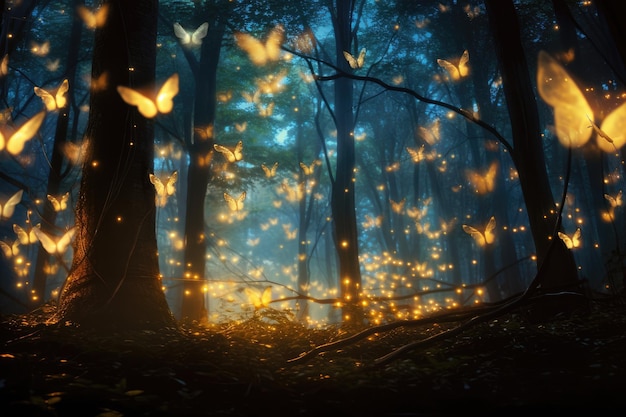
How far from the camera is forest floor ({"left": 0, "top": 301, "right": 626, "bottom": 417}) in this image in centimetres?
246

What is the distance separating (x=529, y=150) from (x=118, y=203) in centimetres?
562

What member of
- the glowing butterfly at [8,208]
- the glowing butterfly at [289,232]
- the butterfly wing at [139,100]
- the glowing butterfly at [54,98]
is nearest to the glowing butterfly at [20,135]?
the butterfly wing at [139,100]

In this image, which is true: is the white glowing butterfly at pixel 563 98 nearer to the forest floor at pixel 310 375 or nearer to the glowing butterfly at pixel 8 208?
the forest floor at pixel 310 375

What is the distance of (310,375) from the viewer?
11.0ft

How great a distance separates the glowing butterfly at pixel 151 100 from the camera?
4891mm

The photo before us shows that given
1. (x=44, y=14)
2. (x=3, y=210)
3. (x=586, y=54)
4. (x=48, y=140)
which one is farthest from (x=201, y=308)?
(x=48, y=140)

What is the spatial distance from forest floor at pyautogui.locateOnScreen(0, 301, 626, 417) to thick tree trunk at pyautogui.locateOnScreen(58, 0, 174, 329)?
1.95ft

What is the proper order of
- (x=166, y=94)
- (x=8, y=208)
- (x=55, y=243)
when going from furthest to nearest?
(x=8, y=208) < (x=55, y=243) < (x=166, y=94)

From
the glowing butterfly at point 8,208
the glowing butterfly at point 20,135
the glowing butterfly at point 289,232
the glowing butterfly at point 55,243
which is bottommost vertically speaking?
the glowing butterfly at point 55,243

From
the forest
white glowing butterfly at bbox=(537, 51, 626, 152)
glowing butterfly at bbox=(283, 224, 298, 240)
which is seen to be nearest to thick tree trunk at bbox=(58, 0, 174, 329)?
the forest

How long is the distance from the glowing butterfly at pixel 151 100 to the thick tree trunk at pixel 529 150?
4.64 metres

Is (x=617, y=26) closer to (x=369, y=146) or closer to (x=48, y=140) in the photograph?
(x=369, y=146)

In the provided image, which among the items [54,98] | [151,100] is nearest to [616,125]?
[151,100]

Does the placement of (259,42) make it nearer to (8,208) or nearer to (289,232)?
(8,208)
